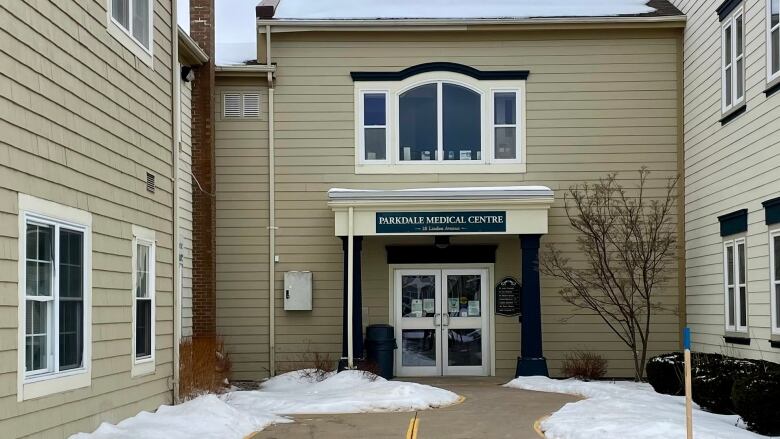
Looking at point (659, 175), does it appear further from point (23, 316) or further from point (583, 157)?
point (23, 316)

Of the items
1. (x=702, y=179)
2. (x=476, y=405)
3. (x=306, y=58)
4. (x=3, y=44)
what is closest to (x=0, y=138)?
(x=3, y=44)

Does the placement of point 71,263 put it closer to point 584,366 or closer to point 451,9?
point 584,366

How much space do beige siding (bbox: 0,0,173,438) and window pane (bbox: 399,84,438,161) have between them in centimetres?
723

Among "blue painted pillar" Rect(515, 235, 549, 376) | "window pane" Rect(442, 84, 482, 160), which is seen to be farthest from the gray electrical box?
"blue painted pillar" Rect(515, 235, 549, 376)

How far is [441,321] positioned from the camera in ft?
67.5

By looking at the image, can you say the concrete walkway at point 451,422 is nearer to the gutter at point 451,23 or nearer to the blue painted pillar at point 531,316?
the blue painted pillar at point 531,316

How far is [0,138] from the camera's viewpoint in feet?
27.9

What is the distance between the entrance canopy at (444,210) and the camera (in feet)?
62.1

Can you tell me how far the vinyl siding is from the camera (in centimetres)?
2033

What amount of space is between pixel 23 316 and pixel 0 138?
159cm

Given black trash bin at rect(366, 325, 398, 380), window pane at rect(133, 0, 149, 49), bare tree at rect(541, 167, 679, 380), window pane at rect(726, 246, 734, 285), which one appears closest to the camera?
window pane at rect(133, 0, 149, 49)

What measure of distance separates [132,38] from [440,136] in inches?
359

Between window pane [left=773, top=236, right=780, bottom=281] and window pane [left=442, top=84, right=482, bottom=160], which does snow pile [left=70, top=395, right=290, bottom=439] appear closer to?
window pane [left=773, top=236, right=780, bottom=281]

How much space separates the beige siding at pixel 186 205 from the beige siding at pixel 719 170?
32.0ft
